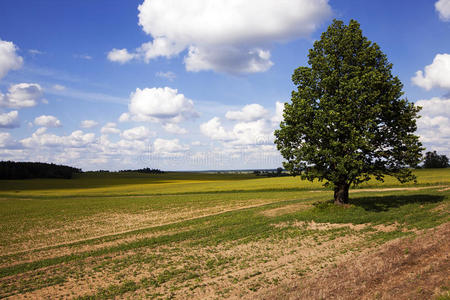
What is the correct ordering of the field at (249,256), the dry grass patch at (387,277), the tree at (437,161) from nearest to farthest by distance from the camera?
1. the dry grass patch at (387,277)
2. the field at (249,256)
3. the tree at (437,161)

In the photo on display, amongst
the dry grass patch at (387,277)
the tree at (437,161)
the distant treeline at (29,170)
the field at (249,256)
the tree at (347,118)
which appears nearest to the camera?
the dry grass patch at (387,277)

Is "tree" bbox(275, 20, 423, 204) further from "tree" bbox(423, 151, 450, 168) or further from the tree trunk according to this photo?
"tree" bbox(423, 151, 450, 168)

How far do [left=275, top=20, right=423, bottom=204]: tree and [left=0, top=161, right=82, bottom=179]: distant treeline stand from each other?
137199 mm

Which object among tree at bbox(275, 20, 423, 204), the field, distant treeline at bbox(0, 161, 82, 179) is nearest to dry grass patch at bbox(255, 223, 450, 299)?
the field

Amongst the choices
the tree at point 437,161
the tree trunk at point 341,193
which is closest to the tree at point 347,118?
the tree trunk at point 341,193

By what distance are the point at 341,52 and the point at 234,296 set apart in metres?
23.7

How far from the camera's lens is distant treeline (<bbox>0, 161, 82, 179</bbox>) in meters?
126

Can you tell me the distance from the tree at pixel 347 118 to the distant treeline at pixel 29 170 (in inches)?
5402

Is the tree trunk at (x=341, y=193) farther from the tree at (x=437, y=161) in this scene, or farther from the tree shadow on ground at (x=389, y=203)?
the tree at (x=437, y=161)

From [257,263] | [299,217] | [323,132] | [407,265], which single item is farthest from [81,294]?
A: [323,132]

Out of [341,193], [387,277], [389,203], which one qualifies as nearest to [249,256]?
[387,277]

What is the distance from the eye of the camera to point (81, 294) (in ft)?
44.1

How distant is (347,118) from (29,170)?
495 feet

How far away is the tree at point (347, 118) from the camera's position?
24297 millimetres
